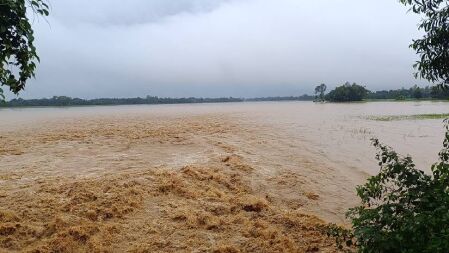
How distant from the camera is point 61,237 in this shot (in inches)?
279

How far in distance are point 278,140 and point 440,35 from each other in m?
18.5

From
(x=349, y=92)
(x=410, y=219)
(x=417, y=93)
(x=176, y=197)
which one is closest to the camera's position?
(x=410, y=219)

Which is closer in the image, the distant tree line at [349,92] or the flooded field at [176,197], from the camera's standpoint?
the flooded field at [176,197]

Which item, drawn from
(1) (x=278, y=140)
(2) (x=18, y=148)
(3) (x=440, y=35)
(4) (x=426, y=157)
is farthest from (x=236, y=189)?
(2) (x=18, y=148)

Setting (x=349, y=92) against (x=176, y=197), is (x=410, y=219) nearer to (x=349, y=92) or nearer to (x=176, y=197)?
(x=176, y=197)

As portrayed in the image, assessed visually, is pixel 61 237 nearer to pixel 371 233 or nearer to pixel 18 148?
pixel 371 233

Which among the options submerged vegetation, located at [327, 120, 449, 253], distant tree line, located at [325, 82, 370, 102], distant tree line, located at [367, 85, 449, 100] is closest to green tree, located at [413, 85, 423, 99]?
distant tree line, located at [367, 85, 449, 100]

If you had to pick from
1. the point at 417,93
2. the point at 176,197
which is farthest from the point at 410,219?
the point at 417,93

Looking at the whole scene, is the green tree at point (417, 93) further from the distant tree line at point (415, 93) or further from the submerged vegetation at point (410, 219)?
the submerged vegetation at point (410, 219)

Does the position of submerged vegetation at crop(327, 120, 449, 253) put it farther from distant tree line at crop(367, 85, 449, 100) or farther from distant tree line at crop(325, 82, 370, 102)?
distant tree line at crop(325, 82, 370, 102)

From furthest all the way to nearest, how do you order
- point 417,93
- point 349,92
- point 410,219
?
point 349,92, point 417,93, point 410,219

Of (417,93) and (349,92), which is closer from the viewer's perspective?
(417,93)

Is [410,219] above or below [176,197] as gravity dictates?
above

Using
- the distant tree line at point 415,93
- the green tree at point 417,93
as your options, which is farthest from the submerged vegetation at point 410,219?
the green tree at point 417,93
